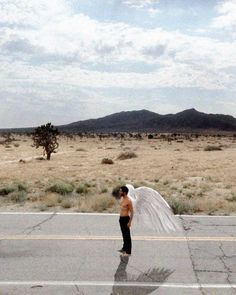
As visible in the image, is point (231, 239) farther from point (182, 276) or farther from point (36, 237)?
point (36, 237)

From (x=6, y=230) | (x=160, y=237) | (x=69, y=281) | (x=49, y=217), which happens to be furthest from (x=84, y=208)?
(x=69, y=281)

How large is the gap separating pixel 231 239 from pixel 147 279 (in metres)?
3.44

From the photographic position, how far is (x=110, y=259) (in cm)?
908

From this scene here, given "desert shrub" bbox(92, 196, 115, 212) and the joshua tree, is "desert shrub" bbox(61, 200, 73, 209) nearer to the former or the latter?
"desert shrub" bbox(92, 196, 115, 212)

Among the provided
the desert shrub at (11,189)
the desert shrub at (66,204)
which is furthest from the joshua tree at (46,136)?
the desert shrub at (66,204)

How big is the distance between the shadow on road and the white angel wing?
0.75 metres

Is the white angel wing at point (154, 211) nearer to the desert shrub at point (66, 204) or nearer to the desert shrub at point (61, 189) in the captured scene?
the desert shrub at point (66, 204)

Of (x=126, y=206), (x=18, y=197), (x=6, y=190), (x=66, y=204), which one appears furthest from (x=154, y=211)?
(x=6, y=190)

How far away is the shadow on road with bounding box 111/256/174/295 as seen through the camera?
7.45m

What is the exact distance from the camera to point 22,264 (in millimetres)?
8781

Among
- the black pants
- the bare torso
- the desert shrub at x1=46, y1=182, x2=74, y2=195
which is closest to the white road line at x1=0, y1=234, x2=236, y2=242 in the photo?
the black pants

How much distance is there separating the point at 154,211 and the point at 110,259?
1.30m

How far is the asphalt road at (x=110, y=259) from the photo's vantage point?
7.67 meters

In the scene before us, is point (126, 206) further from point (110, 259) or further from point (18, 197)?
point (18, 197)
